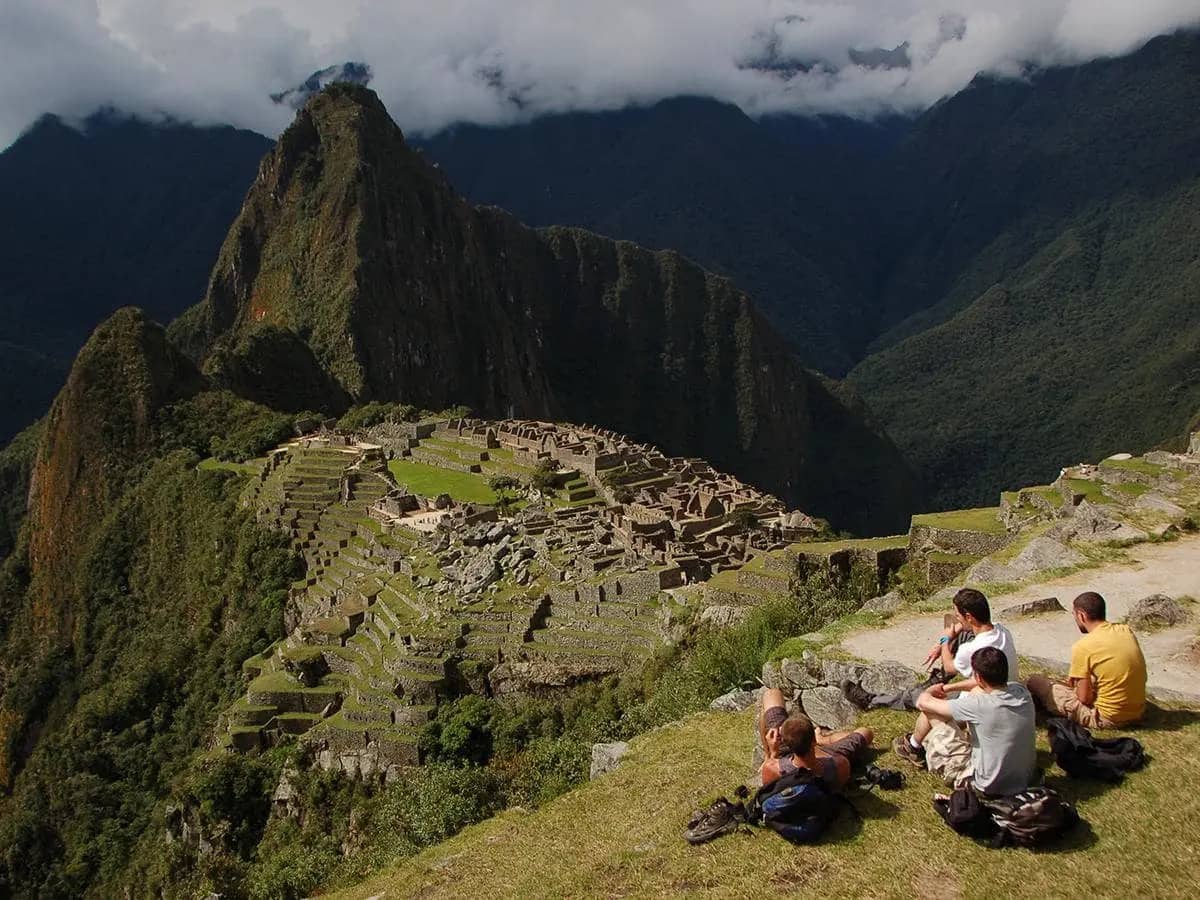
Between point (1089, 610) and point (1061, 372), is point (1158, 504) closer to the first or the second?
point (1089, 610)

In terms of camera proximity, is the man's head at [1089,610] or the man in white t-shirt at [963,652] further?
the man's head at [1089,610]

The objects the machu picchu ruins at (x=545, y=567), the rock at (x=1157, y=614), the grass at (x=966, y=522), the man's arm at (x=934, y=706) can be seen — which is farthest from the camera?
Result: the grass at (x=966, y=522)

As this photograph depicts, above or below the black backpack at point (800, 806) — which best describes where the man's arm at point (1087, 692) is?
above

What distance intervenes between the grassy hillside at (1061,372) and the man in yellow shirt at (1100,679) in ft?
345

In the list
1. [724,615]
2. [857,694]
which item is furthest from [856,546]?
[857,694]

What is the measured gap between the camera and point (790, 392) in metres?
183

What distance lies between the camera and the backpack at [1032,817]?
7.65m

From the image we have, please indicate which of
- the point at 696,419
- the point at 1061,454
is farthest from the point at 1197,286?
the point at 696,419

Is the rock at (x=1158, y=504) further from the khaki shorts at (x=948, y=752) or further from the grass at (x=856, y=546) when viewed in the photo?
the khaki shorts at (x=948, y=752)

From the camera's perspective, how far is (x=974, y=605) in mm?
9320

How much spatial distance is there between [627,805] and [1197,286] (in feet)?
541

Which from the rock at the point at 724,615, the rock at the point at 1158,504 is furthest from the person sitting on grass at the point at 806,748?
the rock at the point at 724,615

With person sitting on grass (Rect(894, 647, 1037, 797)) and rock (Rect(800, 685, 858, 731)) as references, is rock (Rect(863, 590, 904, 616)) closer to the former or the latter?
rock (Rect(800, 685, 858, 731))

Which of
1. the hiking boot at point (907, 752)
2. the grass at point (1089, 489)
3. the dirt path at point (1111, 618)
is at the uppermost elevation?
the grass at point (1089, 489)
